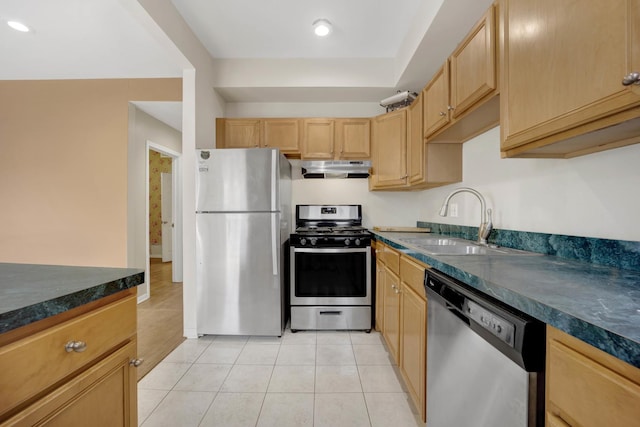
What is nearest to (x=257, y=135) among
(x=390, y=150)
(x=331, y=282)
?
(x=390, y=150)

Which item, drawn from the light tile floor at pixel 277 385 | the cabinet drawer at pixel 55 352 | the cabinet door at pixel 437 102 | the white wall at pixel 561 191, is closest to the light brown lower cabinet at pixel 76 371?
the cabinet drawer at pixel 55 352

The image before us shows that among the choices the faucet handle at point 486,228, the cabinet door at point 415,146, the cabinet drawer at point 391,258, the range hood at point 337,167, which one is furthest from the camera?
the range hood at point 337,167

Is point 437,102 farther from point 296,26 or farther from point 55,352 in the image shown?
point 55,352

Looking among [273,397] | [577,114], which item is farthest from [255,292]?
[577,114]

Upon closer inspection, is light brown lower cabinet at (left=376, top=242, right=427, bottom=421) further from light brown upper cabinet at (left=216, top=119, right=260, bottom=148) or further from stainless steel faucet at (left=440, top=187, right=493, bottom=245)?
light brown upper cabinet at (left=216, top=119, right=260, bottom=148)

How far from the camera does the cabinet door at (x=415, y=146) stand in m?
2.15

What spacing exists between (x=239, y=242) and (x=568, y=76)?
2223 mm

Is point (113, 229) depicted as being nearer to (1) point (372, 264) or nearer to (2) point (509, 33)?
(1) point (372, 264)

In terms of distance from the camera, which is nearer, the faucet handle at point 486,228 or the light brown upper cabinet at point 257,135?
the faucet handle at point 486,228

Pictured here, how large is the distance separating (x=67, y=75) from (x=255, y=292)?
338 cm

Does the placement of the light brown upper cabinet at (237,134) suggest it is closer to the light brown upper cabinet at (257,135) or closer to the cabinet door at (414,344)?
the light brown upper cabinet at (257,135)

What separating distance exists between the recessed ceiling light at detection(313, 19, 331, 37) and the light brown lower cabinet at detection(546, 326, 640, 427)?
2489mm

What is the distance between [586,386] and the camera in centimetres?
49

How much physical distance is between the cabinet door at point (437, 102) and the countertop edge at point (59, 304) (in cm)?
185
